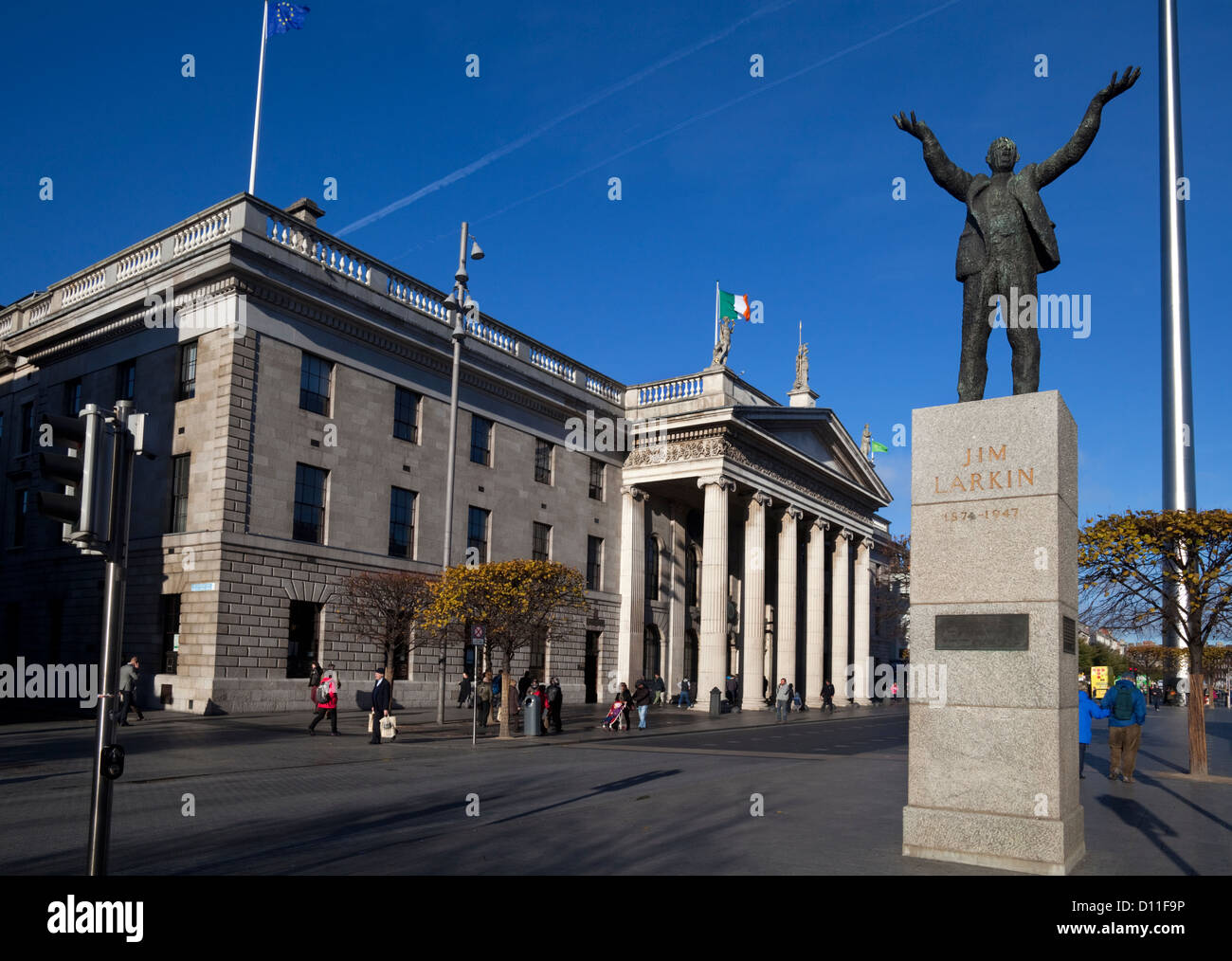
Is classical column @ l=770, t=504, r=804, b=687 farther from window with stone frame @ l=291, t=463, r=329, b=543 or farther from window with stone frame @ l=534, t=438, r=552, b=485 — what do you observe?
window with stone frame @ l=291, t=463, r=329, b=543

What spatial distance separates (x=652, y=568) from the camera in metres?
48.8

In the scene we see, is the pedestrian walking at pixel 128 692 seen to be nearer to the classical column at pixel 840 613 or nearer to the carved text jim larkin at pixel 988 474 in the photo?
the carved text jim larkin at pixel 988 474

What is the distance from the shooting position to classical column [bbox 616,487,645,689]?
149ft

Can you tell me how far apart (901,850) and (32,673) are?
111 feet

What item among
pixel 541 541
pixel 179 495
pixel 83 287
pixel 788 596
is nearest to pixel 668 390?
pixel 541 541

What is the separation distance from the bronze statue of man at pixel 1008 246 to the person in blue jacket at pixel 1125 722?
859 cm

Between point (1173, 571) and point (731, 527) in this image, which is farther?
point (731, 527)

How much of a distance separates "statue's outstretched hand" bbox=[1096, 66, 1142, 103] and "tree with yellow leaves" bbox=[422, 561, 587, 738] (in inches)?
751

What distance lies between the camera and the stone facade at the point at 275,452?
28953 mm

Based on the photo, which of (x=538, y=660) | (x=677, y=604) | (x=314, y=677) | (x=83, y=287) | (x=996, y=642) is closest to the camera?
(x=996, y=642)

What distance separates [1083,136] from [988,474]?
11.5 ft

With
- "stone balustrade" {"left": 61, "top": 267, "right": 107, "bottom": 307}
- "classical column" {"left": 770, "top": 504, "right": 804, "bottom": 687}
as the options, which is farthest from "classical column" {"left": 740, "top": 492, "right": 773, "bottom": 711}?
"stone balustrade" {"left": 61, "top": 267, "right": 107, "bottom": 307}

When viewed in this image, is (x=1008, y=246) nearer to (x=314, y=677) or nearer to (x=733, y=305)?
(x=314, y=677)
